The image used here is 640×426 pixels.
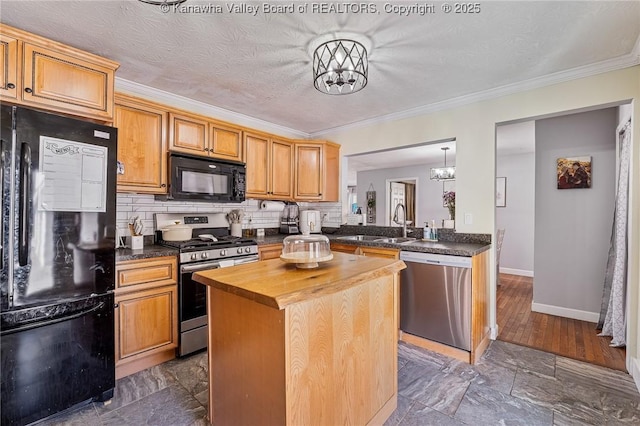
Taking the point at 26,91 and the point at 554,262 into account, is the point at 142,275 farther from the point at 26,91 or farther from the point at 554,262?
the point at 554,262

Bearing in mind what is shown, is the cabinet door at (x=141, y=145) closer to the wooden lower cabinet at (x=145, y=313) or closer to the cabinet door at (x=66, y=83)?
the cabinet door at (x=66, y=83)

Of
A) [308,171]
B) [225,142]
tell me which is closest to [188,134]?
[225,142]

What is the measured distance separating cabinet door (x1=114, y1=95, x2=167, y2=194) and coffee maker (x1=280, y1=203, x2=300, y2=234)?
1.71m

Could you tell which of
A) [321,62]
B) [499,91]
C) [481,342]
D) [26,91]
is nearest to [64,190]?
[26,91]

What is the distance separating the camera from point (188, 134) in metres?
2.88

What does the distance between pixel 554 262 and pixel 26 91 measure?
4.99 m

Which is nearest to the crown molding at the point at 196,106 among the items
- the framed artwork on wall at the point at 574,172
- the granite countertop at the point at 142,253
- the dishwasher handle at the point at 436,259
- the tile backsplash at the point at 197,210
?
the tile backsplash at the point at 197,210

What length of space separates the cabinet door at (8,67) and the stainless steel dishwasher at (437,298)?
300 centimetres

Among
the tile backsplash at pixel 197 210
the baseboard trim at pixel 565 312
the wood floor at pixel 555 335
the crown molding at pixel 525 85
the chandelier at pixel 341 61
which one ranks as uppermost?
the crown molding at pixel 525 85

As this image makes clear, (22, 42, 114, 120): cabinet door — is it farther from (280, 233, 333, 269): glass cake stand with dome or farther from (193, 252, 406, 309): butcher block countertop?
(280, 233, 333, 269): glass cake stand with dome

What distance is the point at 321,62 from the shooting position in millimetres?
2074

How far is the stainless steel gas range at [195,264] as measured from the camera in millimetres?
2490

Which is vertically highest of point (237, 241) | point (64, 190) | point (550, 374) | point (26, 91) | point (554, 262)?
point (26, 91)

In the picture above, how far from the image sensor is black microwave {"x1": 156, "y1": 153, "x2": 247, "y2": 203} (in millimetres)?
2750
